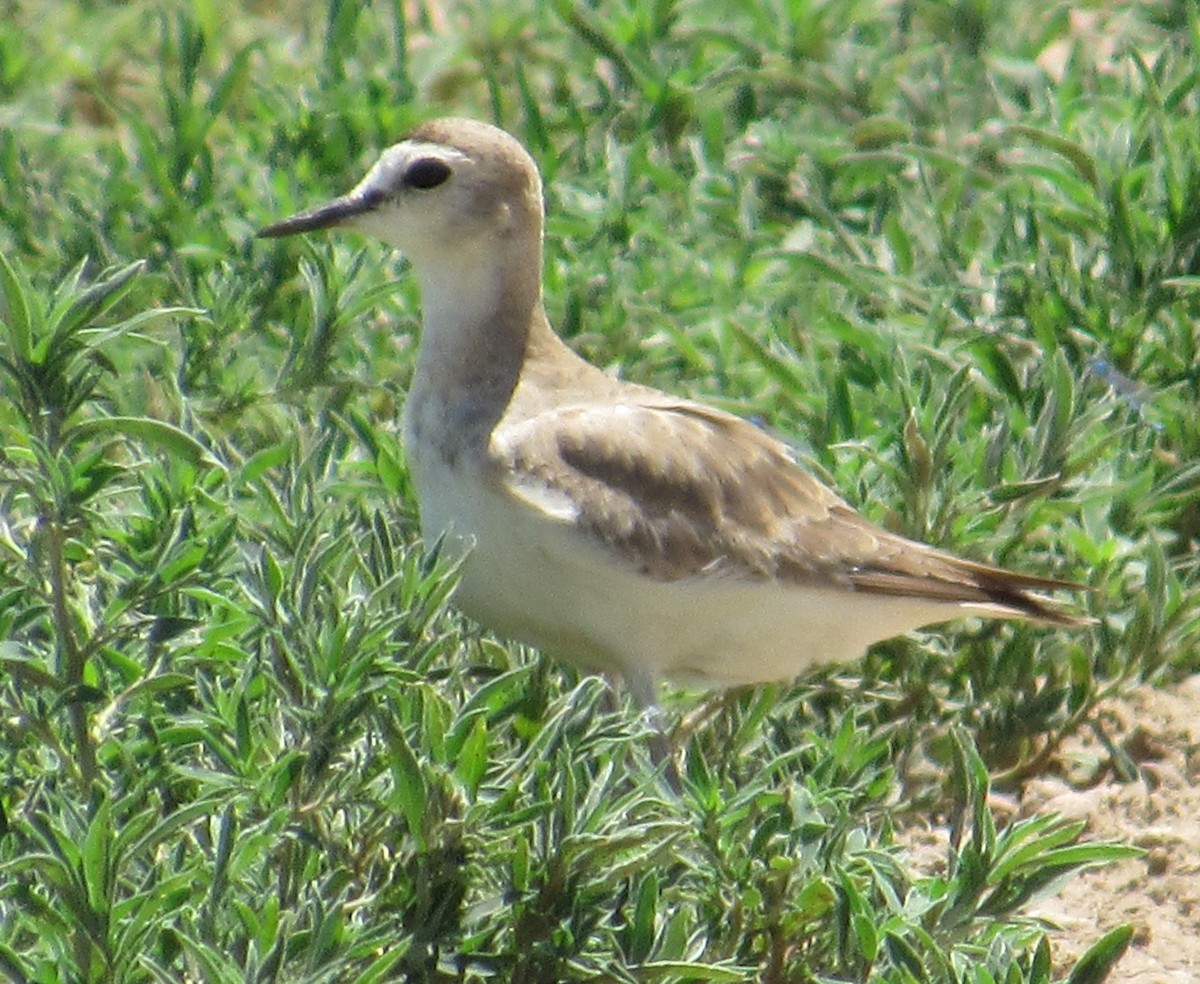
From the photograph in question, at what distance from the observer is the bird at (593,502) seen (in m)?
4.42

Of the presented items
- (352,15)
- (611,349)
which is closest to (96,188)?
(352,15)

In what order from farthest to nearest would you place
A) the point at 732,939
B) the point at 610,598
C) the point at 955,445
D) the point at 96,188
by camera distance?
the point at 96,188, the point at 955,445, the point at 610,598, the point at 732,939

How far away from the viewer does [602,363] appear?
234 inches

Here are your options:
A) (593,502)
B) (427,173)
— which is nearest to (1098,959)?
(593,502)

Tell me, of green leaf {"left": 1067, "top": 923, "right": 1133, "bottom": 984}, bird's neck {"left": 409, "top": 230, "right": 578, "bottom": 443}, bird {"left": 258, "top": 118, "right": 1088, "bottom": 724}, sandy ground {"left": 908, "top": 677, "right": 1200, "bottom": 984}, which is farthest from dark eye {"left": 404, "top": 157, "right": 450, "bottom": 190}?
green leaf {"left": 1067, "top": 923, "right": 1133, "bottom": 984}

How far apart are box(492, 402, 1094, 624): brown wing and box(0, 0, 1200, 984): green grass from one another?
0.21m

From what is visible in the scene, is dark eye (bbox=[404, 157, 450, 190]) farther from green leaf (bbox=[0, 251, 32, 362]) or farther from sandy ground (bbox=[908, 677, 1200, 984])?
sandy ground (bbox=[908, 677, 1200, 984])

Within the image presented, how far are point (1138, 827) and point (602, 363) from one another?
6.36ft

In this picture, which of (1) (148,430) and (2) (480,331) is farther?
(2) (480,331)

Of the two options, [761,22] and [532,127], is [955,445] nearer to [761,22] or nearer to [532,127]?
[532,127]

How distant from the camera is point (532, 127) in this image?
→ 262 inches

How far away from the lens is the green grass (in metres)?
3.47

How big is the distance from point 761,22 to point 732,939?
4.10 meters

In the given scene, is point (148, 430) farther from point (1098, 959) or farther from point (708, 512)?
point (1098, 959)
